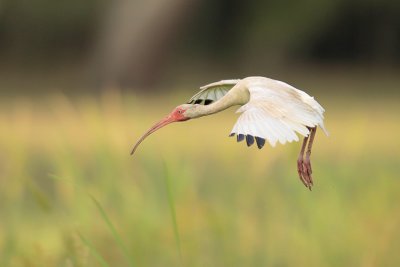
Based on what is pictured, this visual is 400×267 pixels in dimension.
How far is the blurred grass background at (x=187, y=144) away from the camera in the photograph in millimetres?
3633

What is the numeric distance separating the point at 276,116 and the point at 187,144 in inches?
140

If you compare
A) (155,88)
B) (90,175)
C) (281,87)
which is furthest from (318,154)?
(155,88)

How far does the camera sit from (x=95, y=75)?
634 inches

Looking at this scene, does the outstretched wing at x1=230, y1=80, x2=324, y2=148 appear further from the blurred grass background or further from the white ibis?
the blurred grass background

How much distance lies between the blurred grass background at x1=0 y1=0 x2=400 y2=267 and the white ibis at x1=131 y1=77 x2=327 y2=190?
0.58m

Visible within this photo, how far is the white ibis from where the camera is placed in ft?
4.59

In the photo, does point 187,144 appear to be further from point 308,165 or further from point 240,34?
point 240,34

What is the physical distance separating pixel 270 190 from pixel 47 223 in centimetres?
108

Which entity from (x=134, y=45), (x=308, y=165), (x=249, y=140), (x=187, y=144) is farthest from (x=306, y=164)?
(x=134, y=45)

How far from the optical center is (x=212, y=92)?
5.22 feet

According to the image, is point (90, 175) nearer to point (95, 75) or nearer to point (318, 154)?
point (318, 154)

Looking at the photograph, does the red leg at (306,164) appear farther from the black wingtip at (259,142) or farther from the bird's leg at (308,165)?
the black wingtip at (259,142)

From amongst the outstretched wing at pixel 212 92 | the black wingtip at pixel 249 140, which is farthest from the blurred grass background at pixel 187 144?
the black wingtip at pixel 249 140

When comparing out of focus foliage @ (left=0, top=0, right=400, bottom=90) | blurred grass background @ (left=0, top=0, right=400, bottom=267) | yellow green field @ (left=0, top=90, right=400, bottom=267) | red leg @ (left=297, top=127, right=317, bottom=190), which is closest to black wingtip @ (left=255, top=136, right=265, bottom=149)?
red leg @ (left=297, top=127, right=317, bottom=190)
